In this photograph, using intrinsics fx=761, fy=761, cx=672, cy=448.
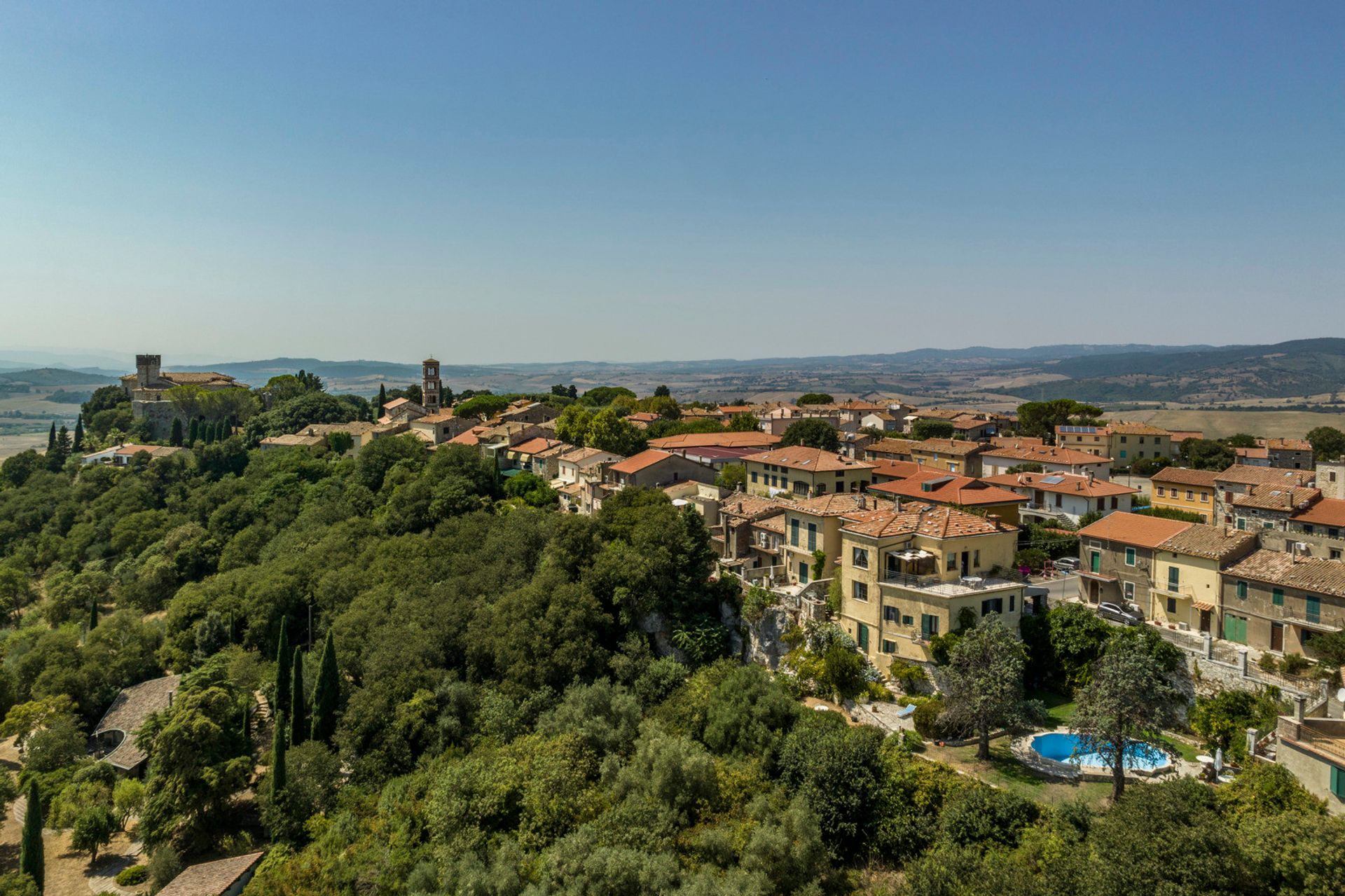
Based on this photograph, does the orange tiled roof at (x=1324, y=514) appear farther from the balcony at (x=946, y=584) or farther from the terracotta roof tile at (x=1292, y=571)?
the balcony at (x=946, y=584)

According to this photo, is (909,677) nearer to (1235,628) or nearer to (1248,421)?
(1235,628)

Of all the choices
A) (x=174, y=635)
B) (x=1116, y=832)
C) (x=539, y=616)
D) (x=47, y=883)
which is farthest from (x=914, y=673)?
(x=174, y=635)

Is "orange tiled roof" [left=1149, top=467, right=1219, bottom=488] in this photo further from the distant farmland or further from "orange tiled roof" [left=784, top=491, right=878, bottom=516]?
the distant farmland

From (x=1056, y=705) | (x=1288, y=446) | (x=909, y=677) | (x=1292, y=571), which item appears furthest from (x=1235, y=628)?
(x=1288, y=446)

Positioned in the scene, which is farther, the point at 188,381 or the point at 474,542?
the point at 188,381

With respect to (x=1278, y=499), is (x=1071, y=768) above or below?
below

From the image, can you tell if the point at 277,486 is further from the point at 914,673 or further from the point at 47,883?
the point at 914,673

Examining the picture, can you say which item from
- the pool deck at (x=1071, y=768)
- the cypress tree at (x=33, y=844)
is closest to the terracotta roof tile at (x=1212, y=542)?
the pool deck at (x=1071, y=768)
